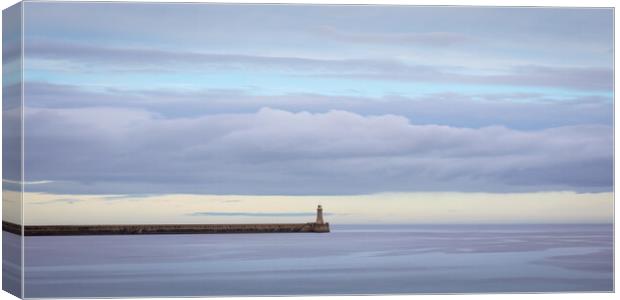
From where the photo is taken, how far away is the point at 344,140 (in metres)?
16.9

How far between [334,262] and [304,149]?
→ 132 cm

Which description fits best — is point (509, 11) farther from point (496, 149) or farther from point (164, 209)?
point (164, 209)

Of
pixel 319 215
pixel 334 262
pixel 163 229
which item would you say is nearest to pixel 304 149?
pixel 319 215

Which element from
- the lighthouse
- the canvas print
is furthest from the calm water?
the lighthouse

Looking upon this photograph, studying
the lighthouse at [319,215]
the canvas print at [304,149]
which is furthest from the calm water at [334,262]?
the lighthouse at [319,215]

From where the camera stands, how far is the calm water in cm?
1653

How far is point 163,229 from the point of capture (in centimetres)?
1675

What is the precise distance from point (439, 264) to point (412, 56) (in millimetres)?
2399

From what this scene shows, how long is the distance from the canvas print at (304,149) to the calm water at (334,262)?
0.02 m

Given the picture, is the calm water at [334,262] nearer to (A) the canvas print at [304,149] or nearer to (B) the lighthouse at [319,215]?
(A) the canvas print at [304,149]

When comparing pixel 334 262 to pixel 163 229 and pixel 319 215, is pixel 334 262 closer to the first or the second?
pixel 319 215

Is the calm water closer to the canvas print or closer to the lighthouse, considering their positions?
the canvas print

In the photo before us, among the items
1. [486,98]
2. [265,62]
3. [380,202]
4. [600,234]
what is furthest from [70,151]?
[600,234]

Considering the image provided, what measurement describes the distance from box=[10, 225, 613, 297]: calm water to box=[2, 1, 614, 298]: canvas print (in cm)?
2
